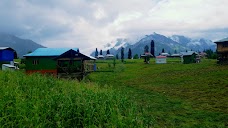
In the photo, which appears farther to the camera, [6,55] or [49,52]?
[6,55]

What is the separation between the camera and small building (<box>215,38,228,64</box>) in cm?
5031

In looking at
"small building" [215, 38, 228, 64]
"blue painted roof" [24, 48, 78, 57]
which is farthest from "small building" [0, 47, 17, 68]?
"small building" [215, 38, 228, 64]

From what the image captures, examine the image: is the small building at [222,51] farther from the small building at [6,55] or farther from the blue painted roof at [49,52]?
the small building at [6,55]

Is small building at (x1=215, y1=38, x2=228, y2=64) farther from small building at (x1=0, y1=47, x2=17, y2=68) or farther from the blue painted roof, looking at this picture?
small building at (x1=0, y1=47, x2=17, y2=68)

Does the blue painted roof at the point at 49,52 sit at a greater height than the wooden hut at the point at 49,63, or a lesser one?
greater

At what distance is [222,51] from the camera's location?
51438mm

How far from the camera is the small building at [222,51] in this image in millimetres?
50312

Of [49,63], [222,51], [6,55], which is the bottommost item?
[49,63]

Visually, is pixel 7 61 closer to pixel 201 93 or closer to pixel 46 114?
pixel 201 93

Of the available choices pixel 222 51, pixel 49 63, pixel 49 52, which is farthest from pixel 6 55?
pixel 222 51

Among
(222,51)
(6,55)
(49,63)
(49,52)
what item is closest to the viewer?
(49,63)

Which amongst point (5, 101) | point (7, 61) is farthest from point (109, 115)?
point (7, 61)

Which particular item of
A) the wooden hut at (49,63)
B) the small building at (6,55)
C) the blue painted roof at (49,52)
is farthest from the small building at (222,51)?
the small building at (6,55)

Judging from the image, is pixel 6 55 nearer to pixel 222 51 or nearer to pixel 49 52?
pixel 49 52
